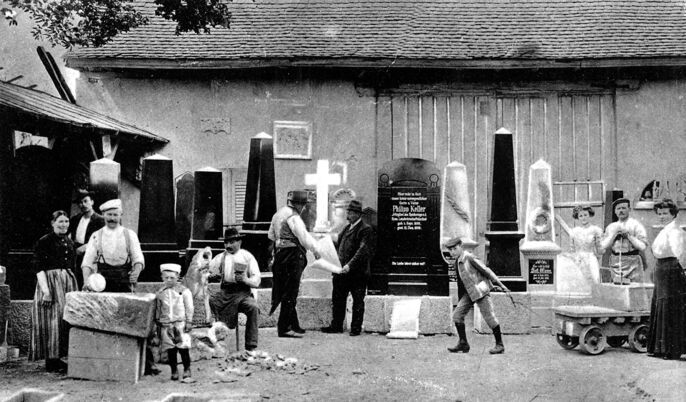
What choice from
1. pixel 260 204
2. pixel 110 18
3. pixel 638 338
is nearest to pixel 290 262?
pixel 260 204

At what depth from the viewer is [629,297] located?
8211 mm

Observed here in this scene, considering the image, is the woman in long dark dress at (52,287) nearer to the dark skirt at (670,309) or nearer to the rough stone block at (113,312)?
the rough stone block at (113,312)

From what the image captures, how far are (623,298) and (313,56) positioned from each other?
23.1ft

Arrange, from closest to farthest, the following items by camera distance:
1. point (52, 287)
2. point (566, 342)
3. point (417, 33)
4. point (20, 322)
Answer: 1. point (52, 287)
2. point (566, 342)
3. point (20, 322)
4. point (417, 33)

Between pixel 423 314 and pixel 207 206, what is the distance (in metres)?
3.80

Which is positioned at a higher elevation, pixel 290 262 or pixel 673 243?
pixel 673 243

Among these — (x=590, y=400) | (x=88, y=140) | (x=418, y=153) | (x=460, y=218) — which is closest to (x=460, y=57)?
(x=418, y=153)

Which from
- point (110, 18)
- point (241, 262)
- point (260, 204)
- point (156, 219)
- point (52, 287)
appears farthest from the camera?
point (110, 18)

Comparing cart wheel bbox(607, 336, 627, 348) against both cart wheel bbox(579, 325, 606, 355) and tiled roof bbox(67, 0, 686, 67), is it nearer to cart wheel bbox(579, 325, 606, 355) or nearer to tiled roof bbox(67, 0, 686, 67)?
cart wheel bbox(579, 325, 606, 355)

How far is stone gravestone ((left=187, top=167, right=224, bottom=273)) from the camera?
10.8 metres

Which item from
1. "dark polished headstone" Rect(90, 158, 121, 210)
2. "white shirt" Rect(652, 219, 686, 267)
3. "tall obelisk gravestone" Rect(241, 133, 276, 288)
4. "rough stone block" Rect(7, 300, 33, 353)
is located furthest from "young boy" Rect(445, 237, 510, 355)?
"rough stone block" Rect(7, 300, 33, 353)

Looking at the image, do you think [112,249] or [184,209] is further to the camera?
[184,209]

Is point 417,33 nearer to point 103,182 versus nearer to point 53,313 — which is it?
point 103,182

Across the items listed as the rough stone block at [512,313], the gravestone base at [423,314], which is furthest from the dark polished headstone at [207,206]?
the rough stone block at [512,313]
